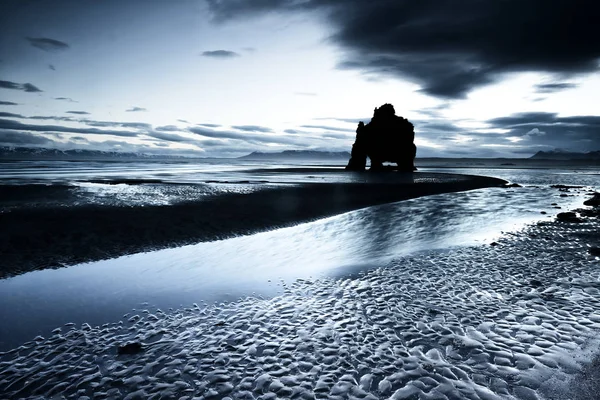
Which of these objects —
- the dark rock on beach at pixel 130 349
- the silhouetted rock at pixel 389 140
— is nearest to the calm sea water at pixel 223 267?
the dark rock on beach at pixel 130 349

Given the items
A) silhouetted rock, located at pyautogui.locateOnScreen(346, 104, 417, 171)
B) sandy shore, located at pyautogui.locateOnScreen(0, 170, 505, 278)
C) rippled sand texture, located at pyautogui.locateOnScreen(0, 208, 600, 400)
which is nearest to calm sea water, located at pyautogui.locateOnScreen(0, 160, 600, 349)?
rippled sand texture, located at pyautogui.locateOnScreen(0, 208, 600, 400)

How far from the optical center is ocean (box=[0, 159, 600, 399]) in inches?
177

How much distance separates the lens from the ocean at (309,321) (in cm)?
449

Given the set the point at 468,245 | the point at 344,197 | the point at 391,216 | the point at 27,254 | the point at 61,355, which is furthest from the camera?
the point at 344,197

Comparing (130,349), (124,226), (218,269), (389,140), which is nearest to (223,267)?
(218,269)

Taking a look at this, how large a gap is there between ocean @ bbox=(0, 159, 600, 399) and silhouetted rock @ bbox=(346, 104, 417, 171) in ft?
233

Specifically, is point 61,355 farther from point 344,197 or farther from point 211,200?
point 344,197

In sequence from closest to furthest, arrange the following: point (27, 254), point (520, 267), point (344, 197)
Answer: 1. point (520, 267)
2. point (27, 254)
3. point (344, 197)

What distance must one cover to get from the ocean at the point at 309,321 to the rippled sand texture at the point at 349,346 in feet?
0.09

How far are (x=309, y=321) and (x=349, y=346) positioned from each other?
1128 millimetres

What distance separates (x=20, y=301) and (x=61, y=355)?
11.0 feet

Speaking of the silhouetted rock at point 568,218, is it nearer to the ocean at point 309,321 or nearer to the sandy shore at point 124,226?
the ocean at point 309,321

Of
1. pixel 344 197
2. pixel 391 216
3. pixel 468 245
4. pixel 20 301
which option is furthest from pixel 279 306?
pixel 344 197

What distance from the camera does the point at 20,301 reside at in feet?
24.4
